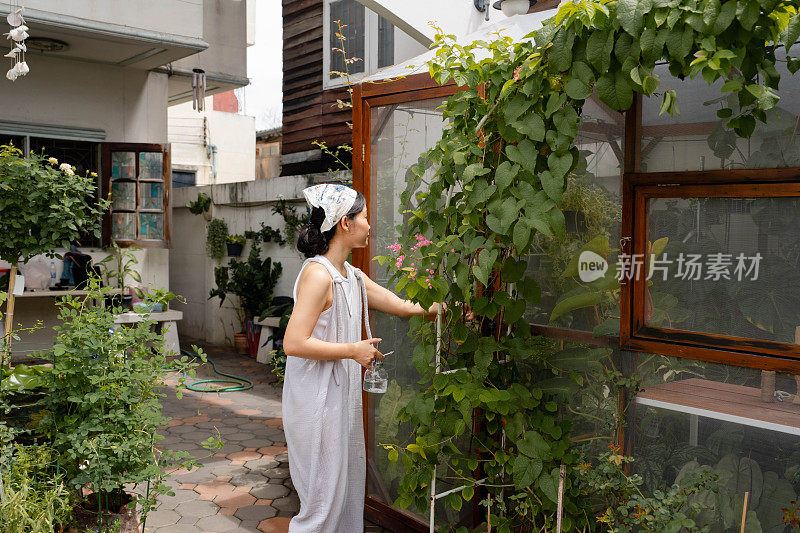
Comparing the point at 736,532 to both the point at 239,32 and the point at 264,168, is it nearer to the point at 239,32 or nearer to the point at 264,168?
the point at 239,32

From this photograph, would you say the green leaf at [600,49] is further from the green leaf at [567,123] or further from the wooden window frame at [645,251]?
the wooden window frame at [645,251]

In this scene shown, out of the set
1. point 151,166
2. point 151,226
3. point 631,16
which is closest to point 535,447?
point 631,16

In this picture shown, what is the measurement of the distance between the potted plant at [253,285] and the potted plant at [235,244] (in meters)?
0.18

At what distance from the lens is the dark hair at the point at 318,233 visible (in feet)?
9.56

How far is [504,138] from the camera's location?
95.4 inches

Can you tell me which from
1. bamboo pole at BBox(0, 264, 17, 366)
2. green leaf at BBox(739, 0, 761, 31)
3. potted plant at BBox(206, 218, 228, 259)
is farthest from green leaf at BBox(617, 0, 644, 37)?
potted plant at BBox(206, 218, 228, 259)

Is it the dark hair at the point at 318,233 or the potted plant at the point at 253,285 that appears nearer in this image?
the dark hair at the point at 318,233

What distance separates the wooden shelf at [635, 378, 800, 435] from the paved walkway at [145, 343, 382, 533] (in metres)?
1.84

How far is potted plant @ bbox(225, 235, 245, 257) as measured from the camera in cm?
948

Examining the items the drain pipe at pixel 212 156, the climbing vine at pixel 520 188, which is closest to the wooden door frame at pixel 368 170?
the climbing vine at pixel 520 188

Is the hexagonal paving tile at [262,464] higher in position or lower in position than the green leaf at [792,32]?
lower

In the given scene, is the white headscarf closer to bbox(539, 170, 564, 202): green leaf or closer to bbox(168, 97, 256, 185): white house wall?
bbox(539, 170, 564, 202): green leaf

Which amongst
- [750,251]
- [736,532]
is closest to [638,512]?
[736,532]

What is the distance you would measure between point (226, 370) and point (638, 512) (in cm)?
642
